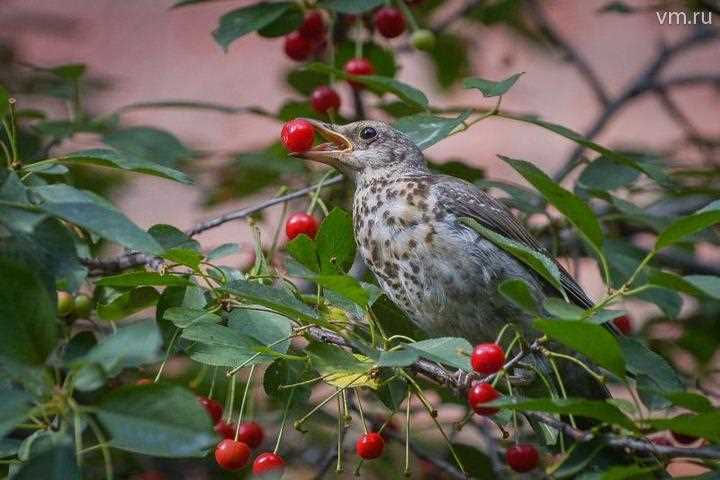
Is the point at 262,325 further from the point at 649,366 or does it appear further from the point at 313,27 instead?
the point at 313,27

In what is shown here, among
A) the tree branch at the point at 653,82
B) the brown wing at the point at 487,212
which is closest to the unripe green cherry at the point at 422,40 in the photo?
the brown wing at the point at 487,212

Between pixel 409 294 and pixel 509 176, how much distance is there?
4.73 ft

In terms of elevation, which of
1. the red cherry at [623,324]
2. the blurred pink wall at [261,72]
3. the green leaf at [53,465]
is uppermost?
the green leaf at [53,465]

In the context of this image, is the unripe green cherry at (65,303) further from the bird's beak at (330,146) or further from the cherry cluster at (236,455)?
the bird's beak at (330,146)

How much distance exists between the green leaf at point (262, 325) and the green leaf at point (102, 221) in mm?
221

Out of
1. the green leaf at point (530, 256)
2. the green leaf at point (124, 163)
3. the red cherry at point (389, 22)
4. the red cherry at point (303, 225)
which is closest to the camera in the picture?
the green leaf at point (530, 256)

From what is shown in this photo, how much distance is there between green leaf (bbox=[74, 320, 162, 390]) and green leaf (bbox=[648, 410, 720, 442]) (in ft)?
1.50

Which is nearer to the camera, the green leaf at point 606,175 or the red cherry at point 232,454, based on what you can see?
the red cherry at point 232,454

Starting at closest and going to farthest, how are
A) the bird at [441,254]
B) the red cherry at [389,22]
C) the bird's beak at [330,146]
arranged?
the bird at [441,254], the bird's beak at [330,146], the red cherry at [389,22]

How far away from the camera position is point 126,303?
1.33 meters

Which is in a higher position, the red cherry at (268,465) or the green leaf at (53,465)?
the green leaf at (53,465)

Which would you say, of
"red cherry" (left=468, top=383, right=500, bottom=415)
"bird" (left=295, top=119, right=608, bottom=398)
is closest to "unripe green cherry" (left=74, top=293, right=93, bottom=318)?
"bird" (left=295, top=119, right=608, bottom=398)

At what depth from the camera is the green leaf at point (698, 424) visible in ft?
3.27

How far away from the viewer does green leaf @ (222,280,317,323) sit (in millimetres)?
1071
